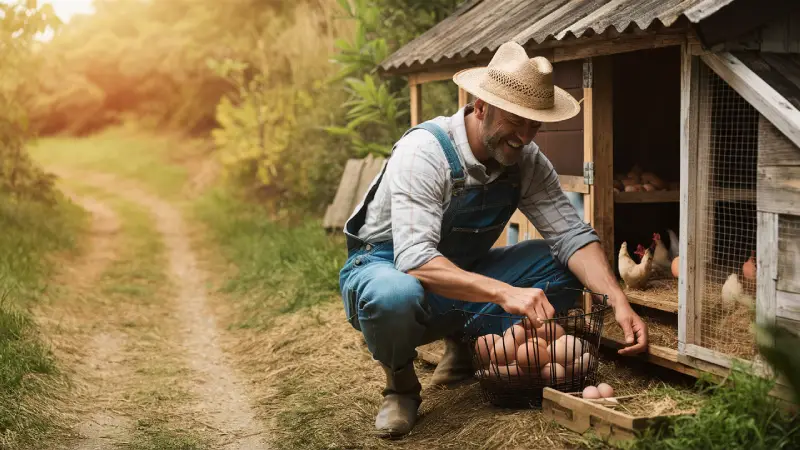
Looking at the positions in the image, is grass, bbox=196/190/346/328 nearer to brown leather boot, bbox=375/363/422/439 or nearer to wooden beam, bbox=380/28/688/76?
wooden beam, bbox=380/28/688/76

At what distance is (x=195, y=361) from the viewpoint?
6.34m

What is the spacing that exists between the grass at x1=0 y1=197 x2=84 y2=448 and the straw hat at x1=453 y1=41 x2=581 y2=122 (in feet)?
9.43

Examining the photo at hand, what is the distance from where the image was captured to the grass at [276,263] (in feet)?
25.0

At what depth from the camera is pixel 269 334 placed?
692 cm

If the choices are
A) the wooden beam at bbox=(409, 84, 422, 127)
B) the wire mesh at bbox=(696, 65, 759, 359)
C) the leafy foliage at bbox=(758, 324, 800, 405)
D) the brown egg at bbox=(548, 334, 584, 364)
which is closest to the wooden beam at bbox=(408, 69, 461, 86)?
the wooden beam at bbox=(409, 84, 422, 127)

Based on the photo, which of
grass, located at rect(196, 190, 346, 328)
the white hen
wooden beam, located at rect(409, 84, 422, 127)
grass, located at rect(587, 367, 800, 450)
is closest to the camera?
grass, located at rect(587, 367, 800, 450)

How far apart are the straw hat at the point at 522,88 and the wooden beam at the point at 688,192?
0.53 meters

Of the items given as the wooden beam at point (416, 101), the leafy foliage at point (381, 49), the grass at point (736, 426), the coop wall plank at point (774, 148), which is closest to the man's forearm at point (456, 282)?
the grass at point (736, 426)

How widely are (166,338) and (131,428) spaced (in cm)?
241

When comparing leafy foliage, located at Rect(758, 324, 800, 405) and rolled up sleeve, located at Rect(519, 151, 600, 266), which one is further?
rolled up sleeve, located at Rect(519, 151, 600, 266)

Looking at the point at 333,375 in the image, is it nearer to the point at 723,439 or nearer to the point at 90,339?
the point at 90,339

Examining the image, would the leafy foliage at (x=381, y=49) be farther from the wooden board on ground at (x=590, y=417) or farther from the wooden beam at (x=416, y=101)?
the wooden board on ground at (x=590, y=417)

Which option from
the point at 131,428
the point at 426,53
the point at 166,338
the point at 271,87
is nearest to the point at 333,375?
the point at 131,428

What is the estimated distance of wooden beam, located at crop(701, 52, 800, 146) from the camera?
3520mm
